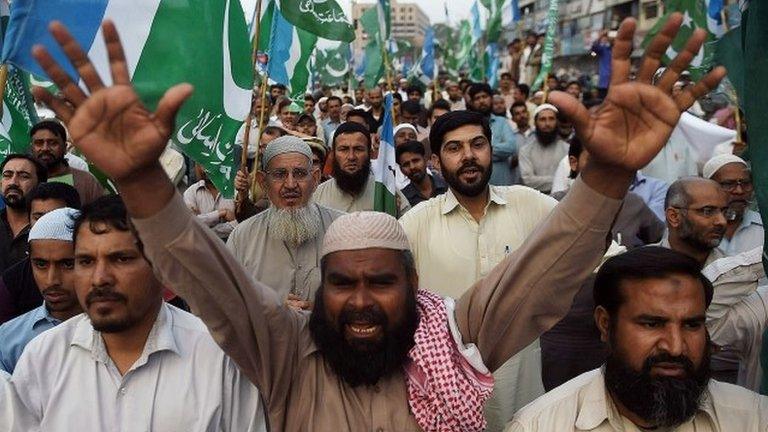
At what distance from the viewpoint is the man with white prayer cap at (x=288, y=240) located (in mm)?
3922

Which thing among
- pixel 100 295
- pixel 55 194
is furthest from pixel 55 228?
pixel 55 194

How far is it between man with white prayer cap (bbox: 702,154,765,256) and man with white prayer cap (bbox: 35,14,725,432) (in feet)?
7.11

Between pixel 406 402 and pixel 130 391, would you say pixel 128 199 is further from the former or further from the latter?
pixel 406 402

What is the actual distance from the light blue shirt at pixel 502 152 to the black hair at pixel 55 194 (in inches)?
167

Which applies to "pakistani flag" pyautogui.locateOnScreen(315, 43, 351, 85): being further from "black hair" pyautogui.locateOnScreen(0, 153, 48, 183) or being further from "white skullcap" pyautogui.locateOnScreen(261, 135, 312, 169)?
"white skullcap" pyautogui.locateOnScreen(261, 135, 312, 169)

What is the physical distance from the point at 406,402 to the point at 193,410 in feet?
1.95

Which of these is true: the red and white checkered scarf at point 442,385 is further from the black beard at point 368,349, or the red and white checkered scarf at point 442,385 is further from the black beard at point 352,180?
the black beard at point 352,180

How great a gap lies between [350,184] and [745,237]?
8.20 ft

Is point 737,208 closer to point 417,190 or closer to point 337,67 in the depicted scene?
point 417,190

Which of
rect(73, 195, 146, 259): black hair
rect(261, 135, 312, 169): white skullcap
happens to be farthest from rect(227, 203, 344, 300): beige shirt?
rect(73, 195, 146, 259): black hair

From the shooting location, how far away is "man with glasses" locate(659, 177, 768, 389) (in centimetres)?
278

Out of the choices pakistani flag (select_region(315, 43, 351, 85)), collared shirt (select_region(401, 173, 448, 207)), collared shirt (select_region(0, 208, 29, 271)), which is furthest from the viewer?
pakistani flag (select_region(315, 43, 351, 85))

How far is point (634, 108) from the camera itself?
5.96 feet

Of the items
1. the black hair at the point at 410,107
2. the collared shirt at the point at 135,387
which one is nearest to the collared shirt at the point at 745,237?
the collared shirt at the point at 135,387
